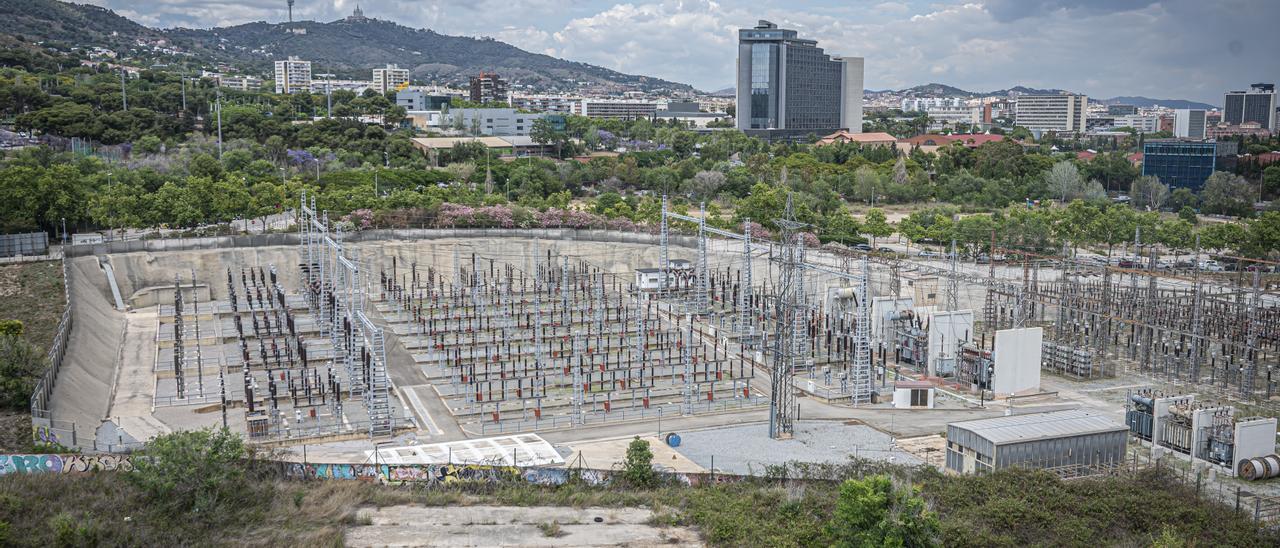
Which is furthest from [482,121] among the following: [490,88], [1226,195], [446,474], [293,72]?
[293,72]

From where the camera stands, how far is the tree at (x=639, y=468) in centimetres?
1848

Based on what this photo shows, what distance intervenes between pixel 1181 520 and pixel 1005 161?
5786 centimetres

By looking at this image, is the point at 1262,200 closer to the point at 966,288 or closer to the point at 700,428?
the point at 966,288

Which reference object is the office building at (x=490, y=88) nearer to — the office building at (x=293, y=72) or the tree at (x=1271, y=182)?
the office building at (x=293, y=72)

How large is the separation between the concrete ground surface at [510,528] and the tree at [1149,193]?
2103 inches

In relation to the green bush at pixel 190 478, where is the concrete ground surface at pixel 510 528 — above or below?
below

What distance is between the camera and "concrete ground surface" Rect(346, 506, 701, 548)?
16094 mm

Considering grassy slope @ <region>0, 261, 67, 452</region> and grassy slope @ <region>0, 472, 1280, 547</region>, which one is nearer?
grassy slope @ <region>0, 472, 1280, 547</region>

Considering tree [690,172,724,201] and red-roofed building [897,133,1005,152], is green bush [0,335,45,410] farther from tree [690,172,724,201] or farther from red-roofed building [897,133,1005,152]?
red-roofed building [897,133,1005,152]

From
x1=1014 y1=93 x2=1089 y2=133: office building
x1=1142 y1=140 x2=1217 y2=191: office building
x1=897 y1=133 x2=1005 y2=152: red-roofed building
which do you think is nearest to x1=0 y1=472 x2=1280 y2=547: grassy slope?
x1=1142 y1=140 x2=1217 y2=191: office building

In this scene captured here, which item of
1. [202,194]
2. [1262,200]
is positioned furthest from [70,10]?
[1262,200]

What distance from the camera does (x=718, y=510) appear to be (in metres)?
17.1

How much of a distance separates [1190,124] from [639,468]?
166 meters

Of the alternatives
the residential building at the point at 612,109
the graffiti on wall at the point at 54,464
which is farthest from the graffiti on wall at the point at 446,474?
the residential building at the point at 612,109
